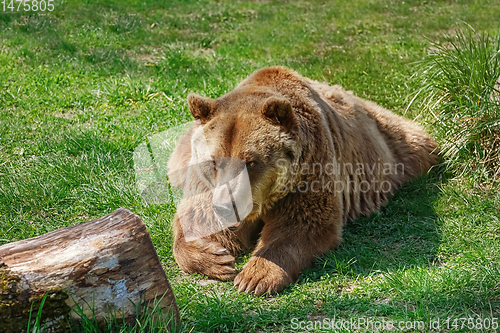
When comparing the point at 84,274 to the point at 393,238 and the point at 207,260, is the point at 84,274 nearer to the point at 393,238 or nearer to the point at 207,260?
the point at 207,260

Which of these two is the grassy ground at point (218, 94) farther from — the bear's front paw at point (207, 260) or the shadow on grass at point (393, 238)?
the bear's front paw at point (207, 260)

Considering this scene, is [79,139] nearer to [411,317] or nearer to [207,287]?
[207,287]

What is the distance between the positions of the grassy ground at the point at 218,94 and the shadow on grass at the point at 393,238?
0.06 feet

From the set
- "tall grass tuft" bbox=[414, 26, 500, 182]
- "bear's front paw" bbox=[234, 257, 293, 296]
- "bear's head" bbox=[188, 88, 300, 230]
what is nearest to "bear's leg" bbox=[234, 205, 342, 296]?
"bear's front paw" bbox=[234, 257, 293, 296]

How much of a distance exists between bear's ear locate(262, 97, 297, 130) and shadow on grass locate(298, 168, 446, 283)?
122 cm

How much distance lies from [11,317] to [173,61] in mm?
6546

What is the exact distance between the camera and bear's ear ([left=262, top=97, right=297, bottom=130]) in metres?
3.99

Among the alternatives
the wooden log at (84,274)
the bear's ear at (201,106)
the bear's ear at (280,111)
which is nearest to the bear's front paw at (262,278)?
the wooden log at (84,274)

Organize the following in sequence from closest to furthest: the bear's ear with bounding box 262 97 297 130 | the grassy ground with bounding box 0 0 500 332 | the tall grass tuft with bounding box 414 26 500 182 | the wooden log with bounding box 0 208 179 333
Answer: the wooden log with bounding box 0 208 179 333
the grassy ground with bounding box 0 0 500 332
the bear's ear with bounding box 262 97 297 130
the tall grass tuft with bounding box 414 26 500 182

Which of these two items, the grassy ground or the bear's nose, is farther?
the bear's nose

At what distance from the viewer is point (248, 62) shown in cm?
886

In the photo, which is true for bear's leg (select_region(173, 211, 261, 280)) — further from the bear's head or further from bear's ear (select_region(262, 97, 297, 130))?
bear's ear (select_region(262, 97, 297, 130))

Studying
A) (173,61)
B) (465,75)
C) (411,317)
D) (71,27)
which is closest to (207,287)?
(411,317)

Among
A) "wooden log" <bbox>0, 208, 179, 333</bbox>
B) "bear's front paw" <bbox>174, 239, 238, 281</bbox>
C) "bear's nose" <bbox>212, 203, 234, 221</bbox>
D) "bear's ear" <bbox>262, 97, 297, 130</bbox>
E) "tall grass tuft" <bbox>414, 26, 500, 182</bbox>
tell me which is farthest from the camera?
"tall grass tuft" <bbox>414, 26, 500, 182</bbox>
